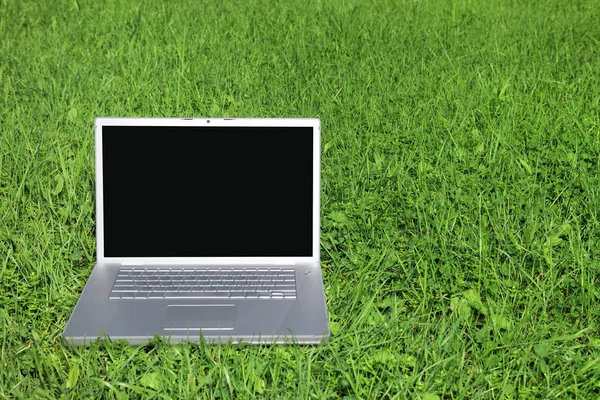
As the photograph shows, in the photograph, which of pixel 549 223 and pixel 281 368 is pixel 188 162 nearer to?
pixel 281 368

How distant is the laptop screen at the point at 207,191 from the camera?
2.77 metres

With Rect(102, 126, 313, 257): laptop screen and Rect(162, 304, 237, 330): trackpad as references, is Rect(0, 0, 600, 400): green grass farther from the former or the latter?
Rect(102, 126, 313, 257): laptop screen

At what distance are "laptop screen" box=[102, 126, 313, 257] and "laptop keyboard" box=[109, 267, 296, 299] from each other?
0.27ft

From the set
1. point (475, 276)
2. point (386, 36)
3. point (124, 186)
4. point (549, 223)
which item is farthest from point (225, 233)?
point (386, 36)

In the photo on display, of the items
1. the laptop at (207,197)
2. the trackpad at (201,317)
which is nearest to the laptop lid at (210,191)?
the laptop at (207,197)

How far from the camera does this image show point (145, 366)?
7.75 feet

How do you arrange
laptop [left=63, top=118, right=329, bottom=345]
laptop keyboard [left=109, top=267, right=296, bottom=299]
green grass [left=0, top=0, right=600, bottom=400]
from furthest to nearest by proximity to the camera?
laptop [left=63, top=118, right=329, bottom=345], laptop keyboard [left=109, top=267, right=296, bottom=299], green grass [left=0, top=0, right=600, bottom=400]

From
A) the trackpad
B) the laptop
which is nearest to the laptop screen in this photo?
the laptop

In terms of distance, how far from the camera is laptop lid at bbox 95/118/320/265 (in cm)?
277

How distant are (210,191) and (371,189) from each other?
1.18m

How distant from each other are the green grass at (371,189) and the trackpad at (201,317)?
0.28 ft

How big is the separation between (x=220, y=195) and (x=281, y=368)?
0.79 metres

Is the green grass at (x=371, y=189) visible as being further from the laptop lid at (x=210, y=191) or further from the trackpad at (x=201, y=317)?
the laptop lid at (x=210, y=191)

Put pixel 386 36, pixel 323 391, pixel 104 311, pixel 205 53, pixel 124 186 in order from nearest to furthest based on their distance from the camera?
pixel 323 391
pixel 104 311
pixel 124 186
pixel 205 53
pixel 386 36
